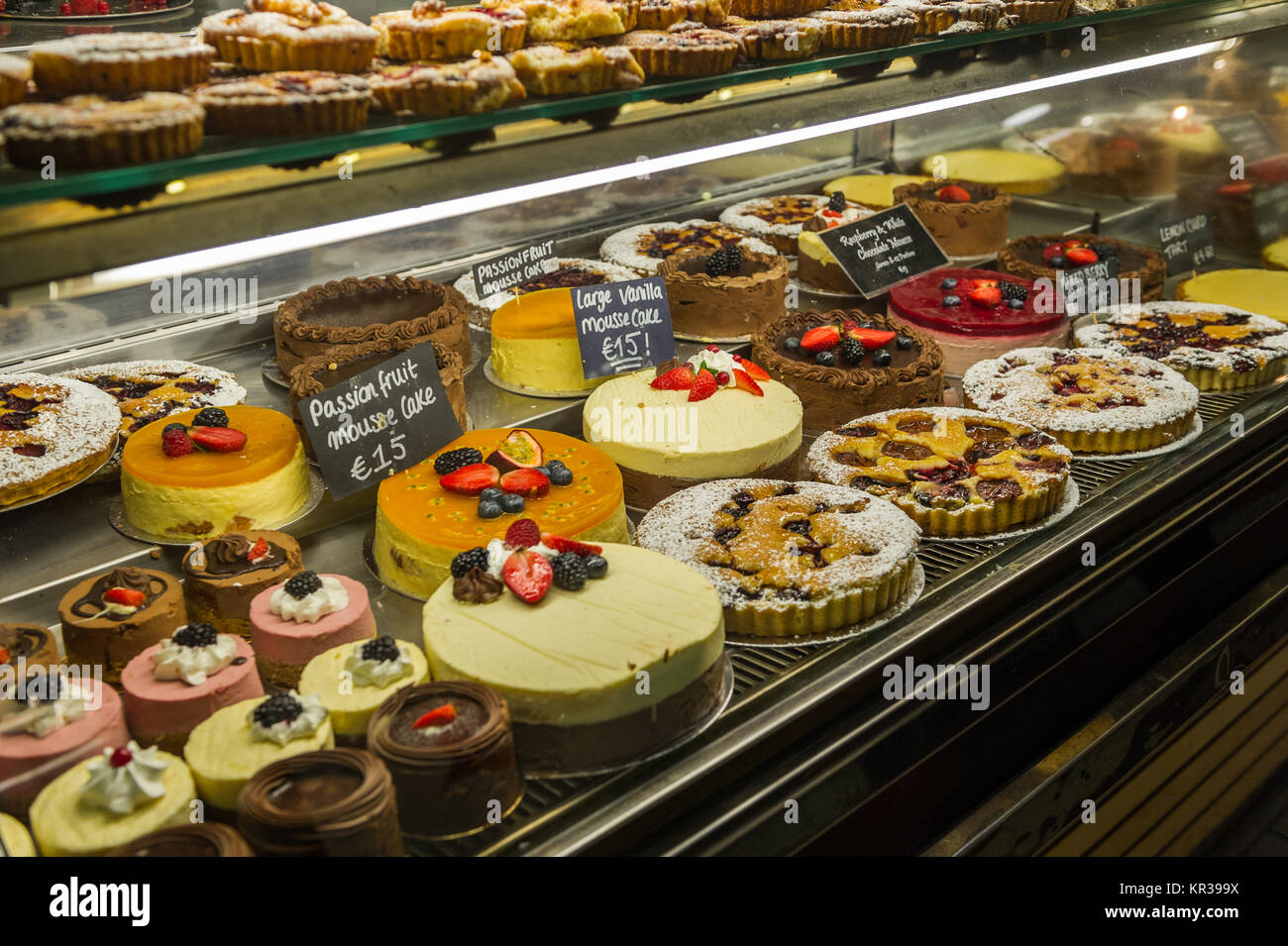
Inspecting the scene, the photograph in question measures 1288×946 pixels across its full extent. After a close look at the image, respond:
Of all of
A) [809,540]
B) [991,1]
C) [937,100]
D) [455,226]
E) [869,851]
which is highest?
[991,1]

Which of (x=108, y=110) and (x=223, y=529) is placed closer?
(x=108, y=110)

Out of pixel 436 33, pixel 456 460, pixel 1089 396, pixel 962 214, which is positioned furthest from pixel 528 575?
pixel 962 214

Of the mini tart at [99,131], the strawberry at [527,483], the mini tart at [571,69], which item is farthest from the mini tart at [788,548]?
the mini tart at [99,131]

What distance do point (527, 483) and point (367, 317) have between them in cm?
130

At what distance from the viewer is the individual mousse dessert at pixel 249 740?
85.0 inches

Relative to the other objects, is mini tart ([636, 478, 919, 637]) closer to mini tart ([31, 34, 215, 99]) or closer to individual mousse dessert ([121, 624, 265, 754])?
individual mousse dessert ([121, 624, 265, 754])

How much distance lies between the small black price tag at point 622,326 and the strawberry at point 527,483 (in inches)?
29.1

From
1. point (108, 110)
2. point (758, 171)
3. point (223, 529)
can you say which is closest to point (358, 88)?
point (108, 110)

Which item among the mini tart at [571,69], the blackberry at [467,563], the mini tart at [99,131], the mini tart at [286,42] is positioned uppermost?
the mini tart at [286,42]

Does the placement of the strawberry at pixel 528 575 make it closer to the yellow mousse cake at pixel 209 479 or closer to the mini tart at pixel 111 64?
the yellow mousse cake at pixel 209 479

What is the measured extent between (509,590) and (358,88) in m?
1.20

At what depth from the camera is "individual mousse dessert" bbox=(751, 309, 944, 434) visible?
397 centimetres
